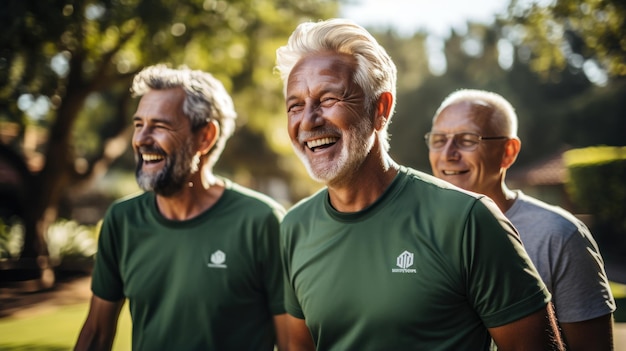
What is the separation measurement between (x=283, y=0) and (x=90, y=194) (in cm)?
2538

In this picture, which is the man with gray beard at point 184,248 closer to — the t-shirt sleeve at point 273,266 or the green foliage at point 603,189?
the t-shirt sleeve at point 273,266

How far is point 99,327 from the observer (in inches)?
140

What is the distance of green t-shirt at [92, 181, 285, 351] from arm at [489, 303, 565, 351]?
144 centimetres

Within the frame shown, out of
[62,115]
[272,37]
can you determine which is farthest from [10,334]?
[272,37]

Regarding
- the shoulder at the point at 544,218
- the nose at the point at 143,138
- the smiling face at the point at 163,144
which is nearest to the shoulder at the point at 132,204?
the smiling face at the point at 163,144

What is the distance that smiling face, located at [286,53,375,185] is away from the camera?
248cm

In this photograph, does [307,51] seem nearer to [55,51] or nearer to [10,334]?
[10,334]

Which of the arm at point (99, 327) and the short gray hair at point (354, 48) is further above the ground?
the short gray hair at point (354, 48)

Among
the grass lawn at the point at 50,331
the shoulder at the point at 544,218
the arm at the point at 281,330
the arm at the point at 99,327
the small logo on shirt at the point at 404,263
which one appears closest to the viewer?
the small logo on shirt at the point at 404,263

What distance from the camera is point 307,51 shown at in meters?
2.57

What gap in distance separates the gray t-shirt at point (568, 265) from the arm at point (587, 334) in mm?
36

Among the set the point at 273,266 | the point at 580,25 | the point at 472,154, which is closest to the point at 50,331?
the point at 273,266

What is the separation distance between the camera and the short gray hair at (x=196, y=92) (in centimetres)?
375

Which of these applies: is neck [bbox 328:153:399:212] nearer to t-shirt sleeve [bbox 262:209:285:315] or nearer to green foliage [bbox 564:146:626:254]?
t-shirt sleeve [bbox 262:209:285:315]
